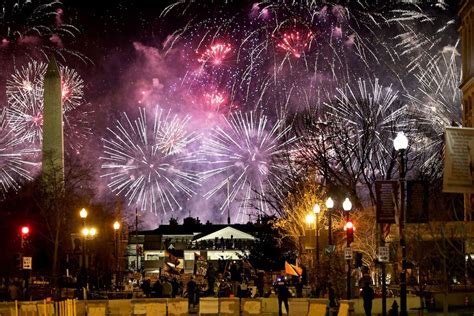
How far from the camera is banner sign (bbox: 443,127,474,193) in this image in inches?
527

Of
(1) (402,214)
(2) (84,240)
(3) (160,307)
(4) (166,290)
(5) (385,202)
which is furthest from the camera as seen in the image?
(2) (84,240)

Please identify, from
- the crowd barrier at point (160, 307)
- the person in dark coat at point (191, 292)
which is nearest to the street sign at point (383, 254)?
the crowd barrier at point (160, 307)

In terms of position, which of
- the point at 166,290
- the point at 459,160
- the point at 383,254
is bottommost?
the point at 166,290

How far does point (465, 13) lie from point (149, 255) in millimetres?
73615

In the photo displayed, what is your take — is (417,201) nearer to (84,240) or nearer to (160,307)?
(160,307)

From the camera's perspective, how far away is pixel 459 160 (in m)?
13.4

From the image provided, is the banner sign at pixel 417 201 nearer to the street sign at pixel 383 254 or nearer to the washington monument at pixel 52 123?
the street sign at pixel 383 254

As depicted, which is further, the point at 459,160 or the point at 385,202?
the point at 385,202

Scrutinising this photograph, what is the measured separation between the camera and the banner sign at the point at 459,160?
1339 centimetres

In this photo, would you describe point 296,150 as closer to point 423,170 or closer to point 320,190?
point 320,190

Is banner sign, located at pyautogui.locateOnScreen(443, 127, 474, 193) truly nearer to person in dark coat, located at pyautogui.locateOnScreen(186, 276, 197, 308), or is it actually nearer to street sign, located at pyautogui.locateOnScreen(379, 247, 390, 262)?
street sign, located at pyautogui.locateOnScreen(379, 247, 390, 262)

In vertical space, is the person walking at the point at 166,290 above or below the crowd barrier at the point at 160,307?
above

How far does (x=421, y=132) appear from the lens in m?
63.7

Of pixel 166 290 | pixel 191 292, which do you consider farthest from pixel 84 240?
pixel 191 292
